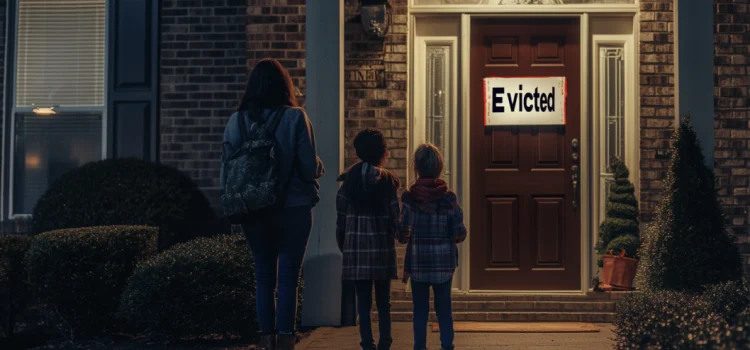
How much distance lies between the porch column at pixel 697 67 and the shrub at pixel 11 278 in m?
5.41

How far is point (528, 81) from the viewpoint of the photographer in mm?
8562

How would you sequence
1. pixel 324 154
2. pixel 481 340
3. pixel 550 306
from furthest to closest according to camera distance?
pixel 550 306, pixel 324 154, pixel 481 340

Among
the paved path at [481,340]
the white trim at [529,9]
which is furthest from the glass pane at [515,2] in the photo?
the paved path at [481,340]

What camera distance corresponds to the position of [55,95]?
938 centimetres

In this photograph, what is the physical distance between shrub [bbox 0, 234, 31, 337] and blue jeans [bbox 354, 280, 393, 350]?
332cm

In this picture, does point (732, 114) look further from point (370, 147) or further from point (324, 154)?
point (370, 147)

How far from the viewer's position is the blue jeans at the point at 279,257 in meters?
5.52

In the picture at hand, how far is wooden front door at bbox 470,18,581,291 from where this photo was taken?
8547mm

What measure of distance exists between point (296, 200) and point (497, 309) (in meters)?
3.15

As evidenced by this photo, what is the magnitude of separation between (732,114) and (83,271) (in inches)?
220

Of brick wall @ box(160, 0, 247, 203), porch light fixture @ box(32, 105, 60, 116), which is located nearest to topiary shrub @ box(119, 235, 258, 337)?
brick wall @ box(160, 0, 247, 203)

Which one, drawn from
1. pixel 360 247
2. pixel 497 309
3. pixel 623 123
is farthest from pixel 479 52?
pixel 360 247

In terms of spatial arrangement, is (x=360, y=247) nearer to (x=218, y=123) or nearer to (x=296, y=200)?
(x=296, y=200)

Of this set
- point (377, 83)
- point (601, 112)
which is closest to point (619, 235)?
point (601, 112)
